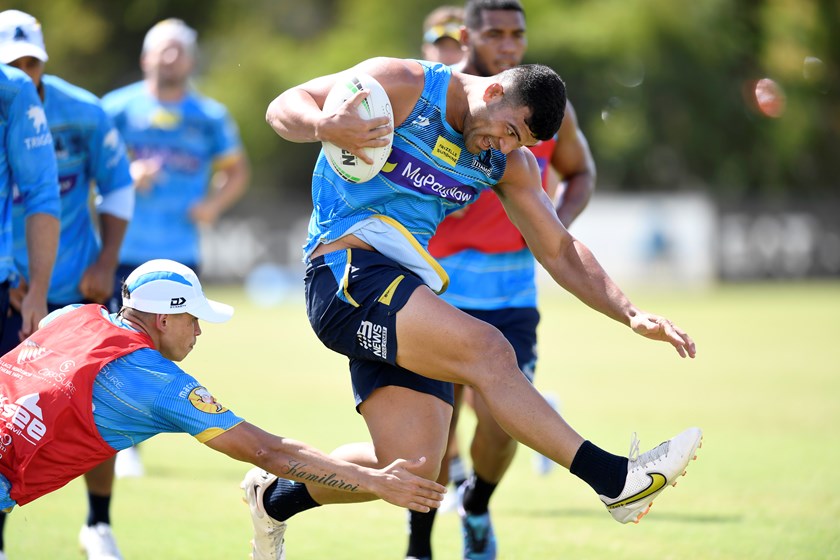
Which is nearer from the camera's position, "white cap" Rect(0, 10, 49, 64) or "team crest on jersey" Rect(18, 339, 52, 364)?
"team crest on jersey" Rect(18, 339, 52, 364)

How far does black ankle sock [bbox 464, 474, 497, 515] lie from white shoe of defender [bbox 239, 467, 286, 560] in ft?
3.92

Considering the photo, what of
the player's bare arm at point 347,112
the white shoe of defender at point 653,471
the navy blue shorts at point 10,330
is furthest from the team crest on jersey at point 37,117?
the white shoe of defender at point 653,471

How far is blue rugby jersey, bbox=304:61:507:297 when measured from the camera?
510 cm

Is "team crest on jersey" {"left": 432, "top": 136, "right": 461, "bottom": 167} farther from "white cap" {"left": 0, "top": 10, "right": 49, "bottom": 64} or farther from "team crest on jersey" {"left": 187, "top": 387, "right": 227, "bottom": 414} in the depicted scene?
"white cap" {"left": 0, "top": 10, "right": 49, "bottom": 64}

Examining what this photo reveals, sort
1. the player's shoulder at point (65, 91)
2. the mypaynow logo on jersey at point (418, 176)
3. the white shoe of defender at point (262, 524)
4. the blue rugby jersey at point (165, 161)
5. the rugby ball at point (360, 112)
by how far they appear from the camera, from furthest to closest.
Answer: the blue rugby jersey at point (165, 161)
the player's shoulder at point (65, 91)
the white shoe of defender at point (262, 524)
the mypaynow logo on jersey at point (418, 176)
the rugby ball at point (360, 112)

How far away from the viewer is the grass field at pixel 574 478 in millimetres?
6379

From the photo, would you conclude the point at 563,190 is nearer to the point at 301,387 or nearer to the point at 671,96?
the point at 301,387

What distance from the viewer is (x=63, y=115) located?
639 cm

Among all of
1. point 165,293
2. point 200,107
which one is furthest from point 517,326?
point 200,107

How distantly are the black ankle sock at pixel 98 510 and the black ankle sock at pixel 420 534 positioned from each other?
164 cm

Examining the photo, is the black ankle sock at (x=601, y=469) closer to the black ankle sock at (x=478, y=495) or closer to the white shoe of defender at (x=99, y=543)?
the black ankle sock at (x=478, y=495)

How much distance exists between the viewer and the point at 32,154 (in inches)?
226

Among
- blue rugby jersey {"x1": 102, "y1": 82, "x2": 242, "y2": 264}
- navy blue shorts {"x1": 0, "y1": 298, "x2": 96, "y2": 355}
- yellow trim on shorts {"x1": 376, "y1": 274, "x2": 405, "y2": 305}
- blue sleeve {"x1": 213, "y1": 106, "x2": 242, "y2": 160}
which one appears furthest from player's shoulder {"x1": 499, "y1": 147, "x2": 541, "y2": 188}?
blue sleeve {"x1": 213, "y1": 106, "x2": 242, "y2": 160}

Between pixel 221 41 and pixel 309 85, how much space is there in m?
39.1
